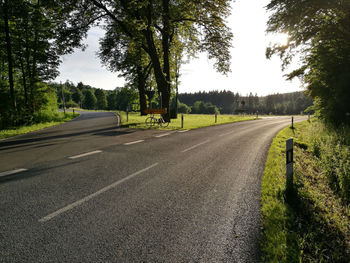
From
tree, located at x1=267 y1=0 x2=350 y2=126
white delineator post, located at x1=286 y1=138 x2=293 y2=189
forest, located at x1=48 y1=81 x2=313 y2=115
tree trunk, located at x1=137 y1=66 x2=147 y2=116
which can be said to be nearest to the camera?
white delineator post, located at x1=286 y1=138 x2=293 y2=189

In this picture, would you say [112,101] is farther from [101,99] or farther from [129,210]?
[129,210]

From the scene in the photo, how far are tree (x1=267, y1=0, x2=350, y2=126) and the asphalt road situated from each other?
10057 millimetres

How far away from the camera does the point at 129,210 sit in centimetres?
295

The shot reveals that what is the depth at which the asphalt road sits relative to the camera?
212 cm

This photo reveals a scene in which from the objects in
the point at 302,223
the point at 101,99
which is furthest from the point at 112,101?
the point at 302,223

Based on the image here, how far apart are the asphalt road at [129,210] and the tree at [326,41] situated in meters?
10.1

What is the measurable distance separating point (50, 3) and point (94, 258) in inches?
745

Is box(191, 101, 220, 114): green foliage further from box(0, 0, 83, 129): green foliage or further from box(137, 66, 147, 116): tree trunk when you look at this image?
box(0, 0, 83, 129): green foliage

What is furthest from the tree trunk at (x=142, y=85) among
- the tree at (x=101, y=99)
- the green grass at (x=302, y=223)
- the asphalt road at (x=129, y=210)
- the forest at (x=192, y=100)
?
the tree at (x=101, y=99)

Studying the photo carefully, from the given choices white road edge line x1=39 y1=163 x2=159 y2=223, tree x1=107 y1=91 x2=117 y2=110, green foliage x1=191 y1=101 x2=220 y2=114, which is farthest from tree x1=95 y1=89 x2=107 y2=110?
white road edge line x1=39 y1=163 x2=159 y2=223

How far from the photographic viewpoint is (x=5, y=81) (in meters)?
17.6

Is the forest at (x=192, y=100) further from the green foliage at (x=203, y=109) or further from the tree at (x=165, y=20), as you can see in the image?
the tree at (x=165, y=20)

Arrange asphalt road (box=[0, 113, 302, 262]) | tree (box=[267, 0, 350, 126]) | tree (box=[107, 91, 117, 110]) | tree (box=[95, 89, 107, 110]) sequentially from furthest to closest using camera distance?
tree (box=[107, 91, 117, 110]) → tree (box=[95, 89, 107, 110]) → tree (box=[267, 0, 350, 126]) → asphalt road (box=[0, 113, 302, 262])

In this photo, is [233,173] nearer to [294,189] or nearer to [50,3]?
[294,189]
